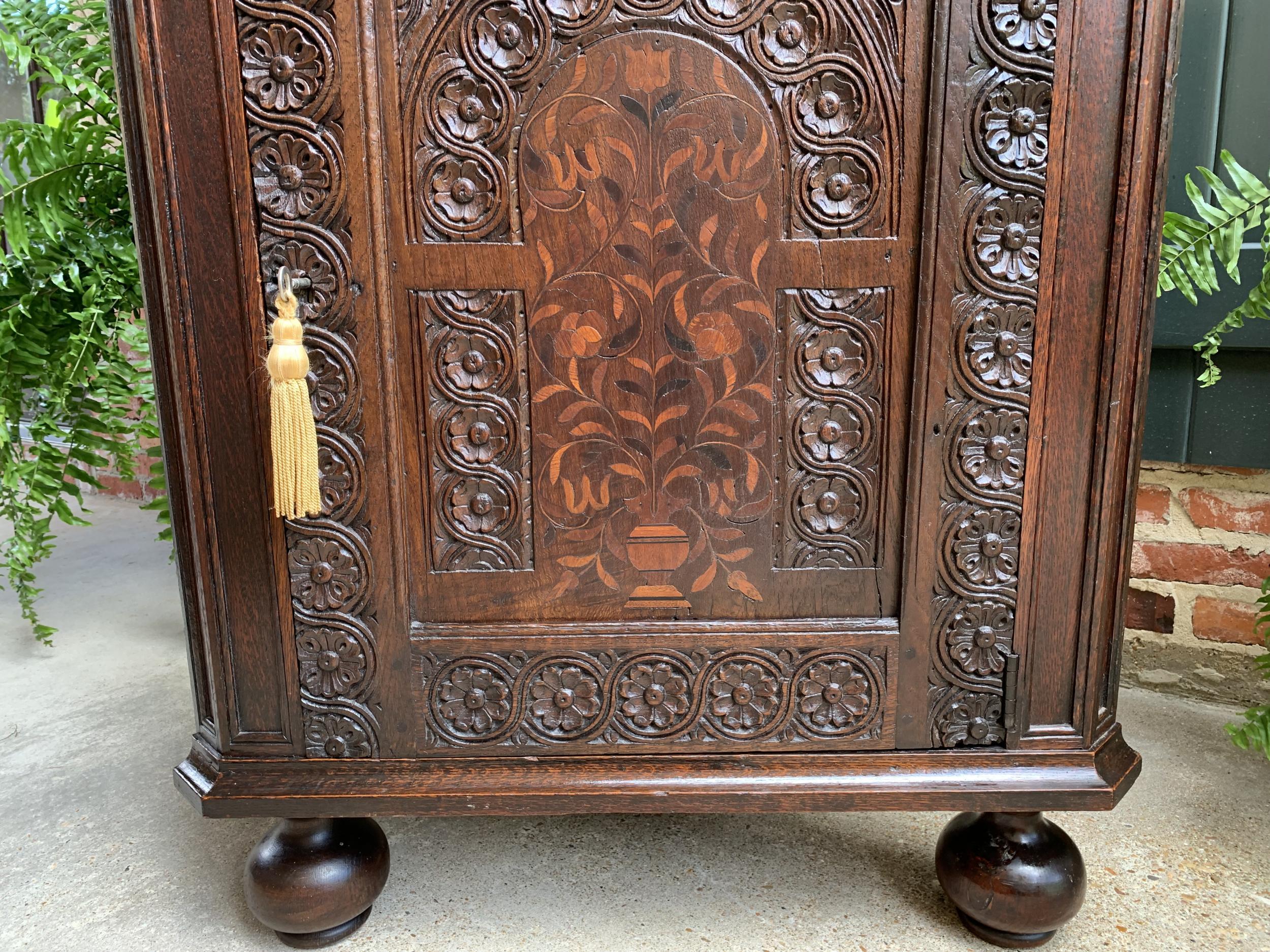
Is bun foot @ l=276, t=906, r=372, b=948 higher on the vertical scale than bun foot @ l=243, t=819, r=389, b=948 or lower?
lower

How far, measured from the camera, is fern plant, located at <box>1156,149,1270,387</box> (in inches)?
40.3

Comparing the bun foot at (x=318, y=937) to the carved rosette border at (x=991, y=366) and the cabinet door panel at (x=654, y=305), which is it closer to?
the cabinet door panel at (x=654, y=305)

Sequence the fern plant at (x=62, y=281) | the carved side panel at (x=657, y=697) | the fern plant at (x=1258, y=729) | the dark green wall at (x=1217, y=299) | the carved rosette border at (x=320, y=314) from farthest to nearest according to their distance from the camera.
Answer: the fern plant at (x=62, y=281)
the dark green wall at (x=1217, y=299)
the fern plant at (x=1258, y=729)
the carved side panel at (x=657, y=697)
the carved rosette border at (x=320, y=314)

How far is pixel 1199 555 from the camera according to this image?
136cm

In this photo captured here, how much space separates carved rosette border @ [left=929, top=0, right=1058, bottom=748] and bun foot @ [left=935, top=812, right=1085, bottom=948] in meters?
A: 0.11

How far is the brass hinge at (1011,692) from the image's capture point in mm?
840

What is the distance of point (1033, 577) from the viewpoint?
830mm

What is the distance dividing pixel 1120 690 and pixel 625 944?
987mm

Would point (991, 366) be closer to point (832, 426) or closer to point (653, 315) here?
point (832, 426)

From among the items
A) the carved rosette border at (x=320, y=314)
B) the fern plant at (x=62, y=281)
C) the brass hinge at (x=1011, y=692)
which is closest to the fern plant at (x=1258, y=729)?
the brass hinge at (x=1011, y=692)

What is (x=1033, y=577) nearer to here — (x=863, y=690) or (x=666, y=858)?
(x=863, y=690)

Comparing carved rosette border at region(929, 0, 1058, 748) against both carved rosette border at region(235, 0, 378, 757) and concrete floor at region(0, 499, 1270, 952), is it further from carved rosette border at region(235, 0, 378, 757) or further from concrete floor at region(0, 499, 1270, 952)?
carved rosette border at region(235, 0, 378, 757)

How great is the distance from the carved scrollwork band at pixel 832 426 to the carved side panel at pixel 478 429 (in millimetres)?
247

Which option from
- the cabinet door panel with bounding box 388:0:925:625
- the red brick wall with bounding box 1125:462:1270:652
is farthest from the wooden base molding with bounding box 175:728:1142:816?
the red brick wall with bounding box 1125:462:1270:652
